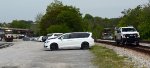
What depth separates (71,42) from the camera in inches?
1706

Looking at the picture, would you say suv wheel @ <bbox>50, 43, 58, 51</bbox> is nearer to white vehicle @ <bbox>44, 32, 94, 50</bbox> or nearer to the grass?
white vehicle @ <bbox>44, 32, 94, 50</bbox>

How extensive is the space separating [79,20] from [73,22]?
124 inches

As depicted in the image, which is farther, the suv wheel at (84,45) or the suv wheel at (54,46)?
the suv wheel at (84,45)

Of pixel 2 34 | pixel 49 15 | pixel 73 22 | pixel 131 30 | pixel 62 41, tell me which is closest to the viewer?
pixel 62 41

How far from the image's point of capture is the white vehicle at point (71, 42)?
43219 mm

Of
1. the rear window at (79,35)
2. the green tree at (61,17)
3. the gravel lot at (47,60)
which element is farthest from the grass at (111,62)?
the green tree at (61,17)

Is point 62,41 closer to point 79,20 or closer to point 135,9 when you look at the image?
point 79,20

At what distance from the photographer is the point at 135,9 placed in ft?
400

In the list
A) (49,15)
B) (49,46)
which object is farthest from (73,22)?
(49,46)

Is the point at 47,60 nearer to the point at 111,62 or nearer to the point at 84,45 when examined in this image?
the point at 111,62

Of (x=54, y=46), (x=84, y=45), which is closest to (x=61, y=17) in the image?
(x=84, y=45)

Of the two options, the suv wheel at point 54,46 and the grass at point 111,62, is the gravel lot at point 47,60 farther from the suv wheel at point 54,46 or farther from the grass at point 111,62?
the suv wheel at point 54,46

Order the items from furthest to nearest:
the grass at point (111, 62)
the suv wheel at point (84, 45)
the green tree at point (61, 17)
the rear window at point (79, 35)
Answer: the green tree at point (61, 17), the rear window at point (79, 35), the suv wheel at point (84, 45), the grass at point (111, 62)

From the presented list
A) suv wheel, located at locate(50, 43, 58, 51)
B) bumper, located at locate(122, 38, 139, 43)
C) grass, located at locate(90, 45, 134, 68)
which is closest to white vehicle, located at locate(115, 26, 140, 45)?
bumper, located at locate(122, 38, 139, 43)
